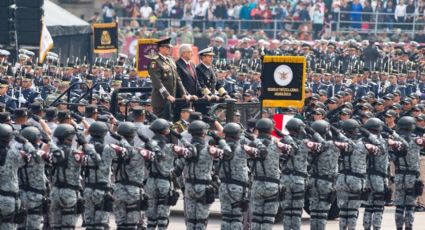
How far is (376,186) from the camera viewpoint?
25.5 m

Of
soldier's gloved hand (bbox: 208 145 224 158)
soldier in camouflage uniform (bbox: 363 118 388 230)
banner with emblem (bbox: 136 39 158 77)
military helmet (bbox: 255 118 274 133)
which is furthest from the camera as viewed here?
banner with emblem (bbox: 136 39 158 77)

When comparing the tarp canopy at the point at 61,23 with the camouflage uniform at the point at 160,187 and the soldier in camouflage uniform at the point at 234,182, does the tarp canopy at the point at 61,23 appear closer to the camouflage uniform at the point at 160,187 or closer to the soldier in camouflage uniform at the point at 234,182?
the camouflage uniform at the point at 160,187

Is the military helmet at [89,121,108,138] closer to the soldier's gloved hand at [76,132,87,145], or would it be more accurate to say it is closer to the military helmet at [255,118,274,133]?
the soldier's gloved hand at [76,132,87,145]

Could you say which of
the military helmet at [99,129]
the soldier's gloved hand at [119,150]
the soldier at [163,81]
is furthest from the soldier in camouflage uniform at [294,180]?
the military helmet at [99,129]

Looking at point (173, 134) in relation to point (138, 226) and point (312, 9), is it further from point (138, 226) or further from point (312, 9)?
point (312, 9)

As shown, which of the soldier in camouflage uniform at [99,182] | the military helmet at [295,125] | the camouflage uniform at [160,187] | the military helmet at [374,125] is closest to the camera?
the soldier in camouflage uniform at [99,182]

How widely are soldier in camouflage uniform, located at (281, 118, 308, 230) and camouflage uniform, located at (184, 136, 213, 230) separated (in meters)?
1.58

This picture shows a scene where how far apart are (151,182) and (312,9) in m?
33.1

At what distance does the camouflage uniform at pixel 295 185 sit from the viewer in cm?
2447

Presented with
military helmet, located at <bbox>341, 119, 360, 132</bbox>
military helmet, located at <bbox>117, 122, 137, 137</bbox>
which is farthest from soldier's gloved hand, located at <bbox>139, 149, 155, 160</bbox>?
military helmet, located at <bbox>341, 119, 360, 132</bbox>

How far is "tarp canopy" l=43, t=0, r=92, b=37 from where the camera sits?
46781 millimetres

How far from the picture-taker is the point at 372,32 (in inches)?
2148

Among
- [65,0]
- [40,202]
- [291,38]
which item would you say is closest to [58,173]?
[40,202]

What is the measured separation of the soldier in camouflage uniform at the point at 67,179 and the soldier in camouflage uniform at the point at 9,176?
25.7 inches
